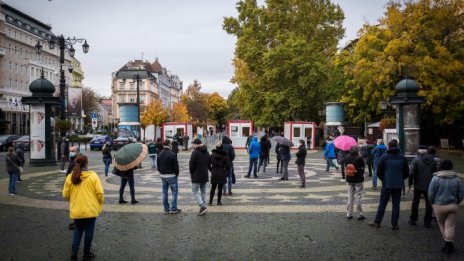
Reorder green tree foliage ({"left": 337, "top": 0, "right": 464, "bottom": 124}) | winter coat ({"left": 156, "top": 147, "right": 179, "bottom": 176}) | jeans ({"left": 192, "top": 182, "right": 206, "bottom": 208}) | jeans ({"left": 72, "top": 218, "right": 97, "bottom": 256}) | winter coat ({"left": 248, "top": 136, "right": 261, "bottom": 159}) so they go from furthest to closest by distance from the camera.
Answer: green tree foliage ({"left": 337, "top": 0, "right": 464, "bottom": 124})
winter coat ({"left": 248, "top": 136, "right": 261, "bottom": 159})
winter coat ({"left": 156, "top": 147, "right": 179, "bottom": 176})
jeans ({"left": 192, "top": 182, "right": 206, "bottom": 208})
jeans ({"left": 72, "top": 218, "right": 97, "bottom": 256})

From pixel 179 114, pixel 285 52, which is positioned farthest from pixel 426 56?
pixel 179 114

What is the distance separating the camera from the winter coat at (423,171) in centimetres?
983

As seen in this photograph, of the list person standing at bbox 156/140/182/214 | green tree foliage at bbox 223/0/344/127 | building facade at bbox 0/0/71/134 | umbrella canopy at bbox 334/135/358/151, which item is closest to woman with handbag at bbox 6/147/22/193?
person standing at bbox 156/140/182/214

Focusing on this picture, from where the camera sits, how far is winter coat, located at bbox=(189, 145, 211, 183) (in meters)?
11.3

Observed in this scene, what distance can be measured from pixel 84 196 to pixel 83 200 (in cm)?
7

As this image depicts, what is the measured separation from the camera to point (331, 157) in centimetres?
2170

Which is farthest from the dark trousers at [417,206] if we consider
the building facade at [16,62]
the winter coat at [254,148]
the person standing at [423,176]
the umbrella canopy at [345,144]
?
the building facade at [16,62]

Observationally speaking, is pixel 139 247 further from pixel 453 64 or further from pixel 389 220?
pixel 453 64

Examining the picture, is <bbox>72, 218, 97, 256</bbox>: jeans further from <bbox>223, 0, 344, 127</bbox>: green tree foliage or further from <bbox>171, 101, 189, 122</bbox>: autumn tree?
<bbox>171, 101, 189, 122</bbox>: autumn tree

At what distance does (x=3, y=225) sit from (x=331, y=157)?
50.8 ft

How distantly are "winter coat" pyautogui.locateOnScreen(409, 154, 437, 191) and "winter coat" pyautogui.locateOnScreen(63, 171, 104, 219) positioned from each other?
22.5 ft

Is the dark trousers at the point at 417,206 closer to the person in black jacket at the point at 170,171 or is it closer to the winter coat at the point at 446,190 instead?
the winter coat at the point at 446,190

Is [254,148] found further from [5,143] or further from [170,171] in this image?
[5,143]

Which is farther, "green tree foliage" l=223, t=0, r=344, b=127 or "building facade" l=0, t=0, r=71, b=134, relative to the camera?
"building facade" l=0, t=0, r=71, b=134
